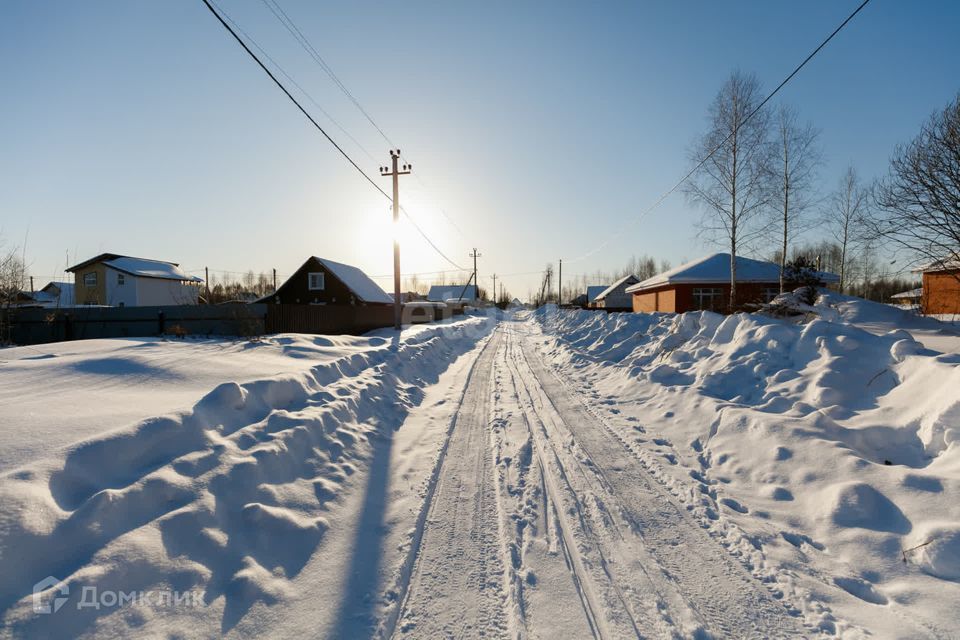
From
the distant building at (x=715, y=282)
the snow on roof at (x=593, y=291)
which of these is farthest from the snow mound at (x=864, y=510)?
the snow on roof at (x=593, y=291)

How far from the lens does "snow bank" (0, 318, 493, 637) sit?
2.29m

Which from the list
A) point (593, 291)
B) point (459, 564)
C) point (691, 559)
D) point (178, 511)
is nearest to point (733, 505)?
point (691, 559)

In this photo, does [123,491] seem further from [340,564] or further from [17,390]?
[17,390]

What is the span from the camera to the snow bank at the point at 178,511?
229cm

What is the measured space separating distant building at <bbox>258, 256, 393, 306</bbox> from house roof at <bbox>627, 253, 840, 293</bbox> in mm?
22514

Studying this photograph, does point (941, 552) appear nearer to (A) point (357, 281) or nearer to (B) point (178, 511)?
(B) point (178, 511)

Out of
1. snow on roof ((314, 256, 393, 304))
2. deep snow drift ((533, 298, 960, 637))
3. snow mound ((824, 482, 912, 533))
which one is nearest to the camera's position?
deep snow drift ((533, 298, 960, 637))

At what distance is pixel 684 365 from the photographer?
8.86 m

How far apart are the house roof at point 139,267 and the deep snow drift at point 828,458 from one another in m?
50.3

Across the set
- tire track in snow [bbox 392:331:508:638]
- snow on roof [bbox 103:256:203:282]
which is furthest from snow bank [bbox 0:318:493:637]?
snow on roof [bbox 103:256:203:282]

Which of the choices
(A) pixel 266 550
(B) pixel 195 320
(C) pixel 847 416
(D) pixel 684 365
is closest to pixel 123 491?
(A) pixel 266 550

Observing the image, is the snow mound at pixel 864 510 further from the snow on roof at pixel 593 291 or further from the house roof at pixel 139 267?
the snow on roof at pixel 593 291

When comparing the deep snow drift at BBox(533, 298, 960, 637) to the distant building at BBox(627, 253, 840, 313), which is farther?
the distant building at BBox(627, 253, 840, 313)

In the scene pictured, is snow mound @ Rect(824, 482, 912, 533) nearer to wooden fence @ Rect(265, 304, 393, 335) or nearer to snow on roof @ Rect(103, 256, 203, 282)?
wooden fence @ Rect(265, 304, 393, 335)
